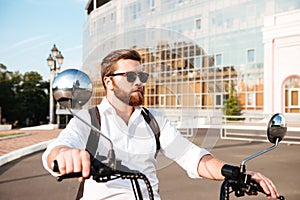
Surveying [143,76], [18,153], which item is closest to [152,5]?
[143,76]

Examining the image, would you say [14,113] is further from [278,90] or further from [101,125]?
[101,125]

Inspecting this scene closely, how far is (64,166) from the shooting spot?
3.07 feet

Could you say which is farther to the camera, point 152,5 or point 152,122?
point 152,122

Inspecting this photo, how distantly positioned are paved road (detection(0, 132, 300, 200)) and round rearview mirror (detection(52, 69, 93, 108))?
301 cm

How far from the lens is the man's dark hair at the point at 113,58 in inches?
48.3

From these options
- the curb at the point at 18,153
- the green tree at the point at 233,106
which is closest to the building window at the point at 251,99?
the green tree at the point at 233,106

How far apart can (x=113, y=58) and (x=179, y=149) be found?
25.8 inches

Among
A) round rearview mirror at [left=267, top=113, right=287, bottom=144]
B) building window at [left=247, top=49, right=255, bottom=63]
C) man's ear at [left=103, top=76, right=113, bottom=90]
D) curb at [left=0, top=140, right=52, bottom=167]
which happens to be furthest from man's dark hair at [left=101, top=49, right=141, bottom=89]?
building window at [left=247, top=49, right=255, bottom=63]

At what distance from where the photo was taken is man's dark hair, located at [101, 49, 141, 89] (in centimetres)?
123

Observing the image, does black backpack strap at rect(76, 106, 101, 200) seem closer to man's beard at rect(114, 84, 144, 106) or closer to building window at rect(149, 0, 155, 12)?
man's beard at rect(114, 84, 144, 106)

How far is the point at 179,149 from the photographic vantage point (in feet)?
5.64

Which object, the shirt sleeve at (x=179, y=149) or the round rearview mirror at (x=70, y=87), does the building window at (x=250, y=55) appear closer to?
the shirt sleeve at (x=179, y=149)

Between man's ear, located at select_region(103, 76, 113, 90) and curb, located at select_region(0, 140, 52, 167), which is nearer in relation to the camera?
man's ear, located at select_region(103, 76, 113, 90)

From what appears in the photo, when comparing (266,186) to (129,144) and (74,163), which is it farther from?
(74,163)
